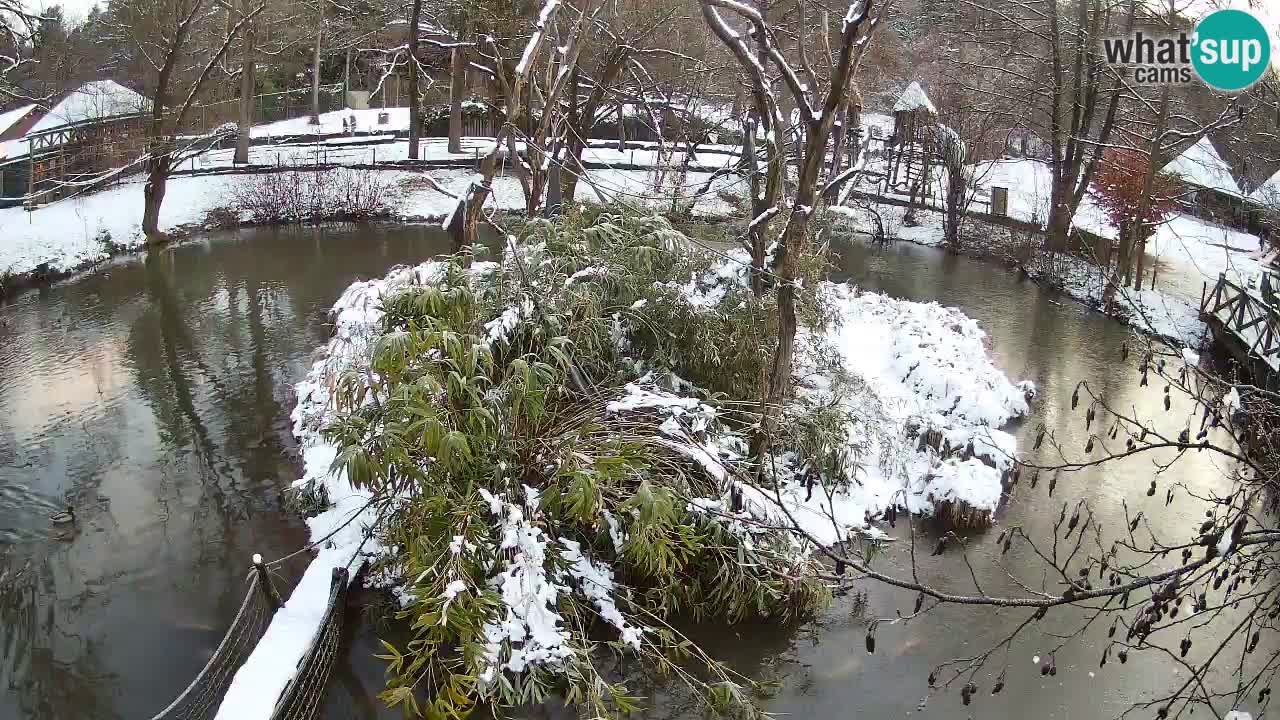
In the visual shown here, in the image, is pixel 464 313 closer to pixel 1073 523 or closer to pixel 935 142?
pixel 1073 523

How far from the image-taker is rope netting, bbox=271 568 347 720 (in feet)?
20.9

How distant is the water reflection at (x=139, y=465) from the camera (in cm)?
772

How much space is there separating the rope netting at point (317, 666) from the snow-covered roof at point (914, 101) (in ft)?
70.9

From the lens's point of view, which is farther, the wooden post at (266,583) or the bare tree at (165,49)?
the bare tree at (165,49)

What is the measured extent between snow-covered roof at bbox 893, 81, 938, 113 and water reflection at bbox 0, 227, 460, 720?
14.7m

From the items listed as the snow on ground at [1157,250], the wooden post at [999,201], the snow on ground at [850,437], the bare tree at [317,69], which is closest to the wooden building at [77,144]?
the bare tree at [317,69]

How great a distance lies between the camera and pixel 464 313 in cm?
795

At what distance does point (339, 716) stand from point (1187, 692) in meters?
6.21

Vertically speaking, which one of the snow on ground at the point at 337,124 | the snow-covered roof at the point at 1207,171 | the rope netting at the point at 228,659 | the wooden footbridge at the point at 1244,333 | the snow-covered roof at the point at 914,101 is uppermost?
the snow-covered roof at the point at 914,101

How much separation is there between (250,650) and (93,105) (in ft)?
81.3

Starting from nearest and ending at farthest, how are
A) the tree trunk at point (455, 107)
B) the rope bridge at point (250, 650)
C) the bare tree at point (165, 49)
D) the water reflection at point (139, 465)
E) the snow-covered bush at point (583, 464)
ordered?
1. the rope bridge at point (250, 650)
2. the snow-covered bush at point (583, 464)
3. the water reflection at point (139, 465)
4. the bare tree at point (165, 49)
5. the tree trunk at point (455, 107)

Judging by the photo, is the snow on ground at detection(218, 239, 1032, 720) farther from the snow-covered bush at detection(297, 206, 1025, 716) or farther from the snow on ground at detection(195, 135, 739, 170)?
the snow on ground at detection(195, 135, 739, 170)

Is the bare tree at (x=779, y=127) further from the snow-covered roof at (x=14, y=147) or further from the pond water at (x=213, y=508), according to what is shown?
the snow-covered roof at (x=14, y=147)

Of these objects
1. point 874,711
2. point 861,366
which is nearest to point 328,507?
point 874,711
